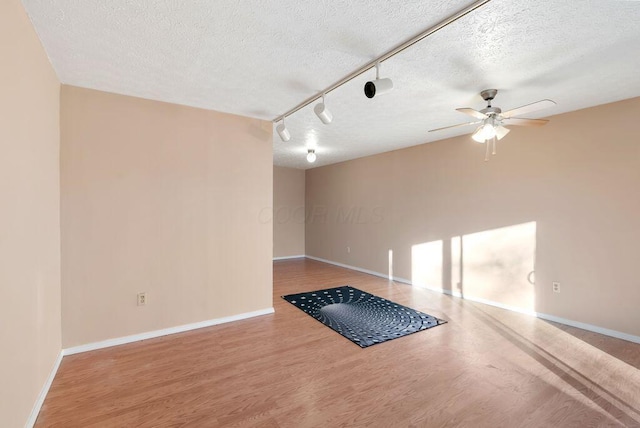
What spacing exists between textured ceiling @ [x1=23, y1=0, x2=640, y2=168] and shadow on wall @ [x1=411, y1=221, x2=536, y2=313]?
1.66 metres

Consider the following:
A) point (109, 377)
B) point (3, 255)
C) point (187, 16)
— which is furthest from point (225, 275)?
point (187, 16)

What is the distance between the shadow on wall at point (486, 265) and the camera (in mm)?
3648

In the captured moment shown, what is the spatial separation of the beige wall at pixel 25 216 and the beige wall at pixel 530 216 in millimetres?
A: 4673

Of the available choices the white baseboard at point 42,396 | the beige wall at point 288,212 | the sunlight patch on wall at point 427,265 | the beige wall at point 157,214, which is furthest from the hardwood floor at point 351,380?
the beige wall at point 288,212

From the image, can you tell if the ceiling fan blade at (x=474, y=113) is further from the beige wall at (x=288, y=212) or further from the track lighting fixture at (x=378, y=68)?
the beige wall at (x=288, y=212)

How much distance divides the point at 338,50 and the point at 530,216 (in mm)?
3188

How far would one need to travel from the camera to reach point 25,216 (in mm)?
1692

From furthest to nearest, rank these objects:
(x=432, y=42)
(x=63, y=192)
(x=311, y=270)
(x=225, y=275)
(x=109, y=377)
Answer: (x=311, y=270) < (x=225, y=275) < (x=63, y=192) < (x=109, y=377) < (x=432, y=42)

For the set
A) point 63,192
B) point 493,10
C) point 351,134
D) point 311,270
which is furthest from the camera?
point 311,270

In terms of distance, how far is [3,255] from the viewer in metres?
1.40

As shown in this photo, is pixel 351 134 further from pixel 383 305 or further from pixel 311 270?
pixel 311 270

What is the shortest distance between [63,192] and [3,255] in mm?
1425

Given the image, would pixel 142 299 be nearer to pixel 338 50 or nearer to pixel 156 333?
pixel 156 333

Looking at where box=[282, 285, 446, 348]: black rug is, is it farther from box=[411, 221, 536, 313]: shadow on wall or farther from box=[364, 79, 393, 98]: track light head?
box=[364, 79, 393, 98]: track light head
